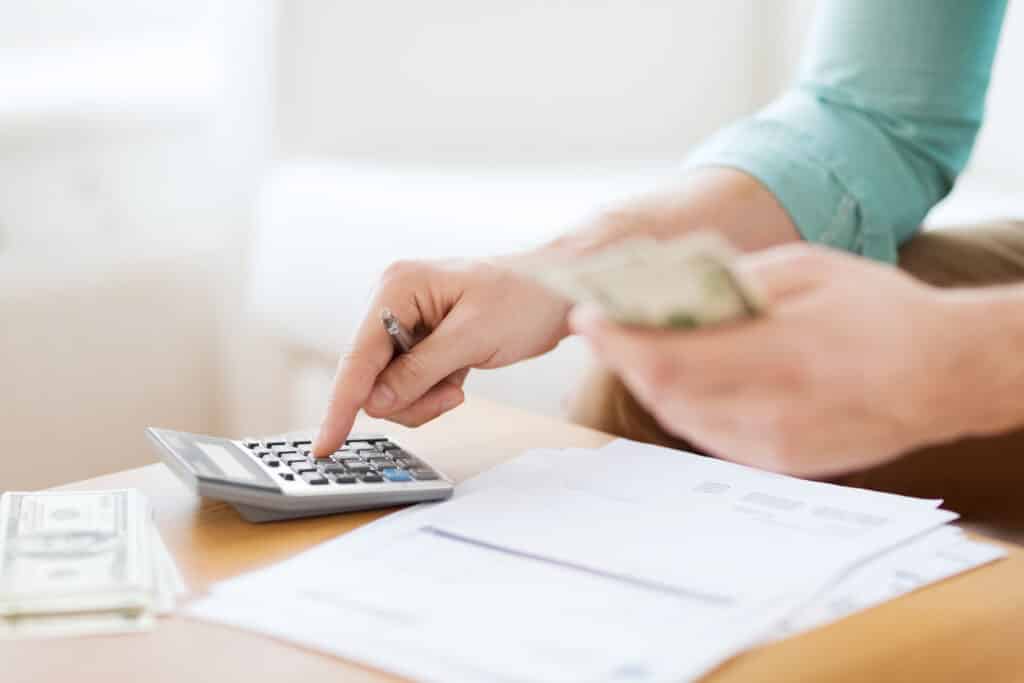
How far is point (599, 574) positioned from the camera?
0.60 meters

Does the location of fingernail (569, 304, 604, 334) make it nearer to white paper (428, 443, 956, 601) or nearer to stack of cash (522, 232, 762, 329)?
stack of cash (522, 232, 762, 329)

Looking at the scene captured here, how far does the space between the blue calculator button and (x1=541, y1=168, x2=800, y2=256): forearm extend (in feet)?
0.69

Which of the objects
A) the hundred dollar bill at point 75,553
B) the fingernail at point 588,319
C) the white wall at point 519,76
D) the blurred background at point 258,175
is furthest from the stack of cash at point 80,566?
the white wall at point 519,76

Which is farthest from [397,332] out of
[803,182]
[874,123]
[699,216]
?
[874,123]

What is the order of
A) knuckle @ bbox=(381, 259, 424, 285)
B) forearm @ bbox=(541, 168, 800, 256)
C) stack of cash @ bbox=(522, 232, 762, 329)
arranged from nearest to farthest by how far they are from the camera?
stack of cash @ bbox=(522, 232, 762, 329) < knuckle @ bbox=(381, 259, 424, 285) < forearm @ bbox=(541, 168, 800, 256)

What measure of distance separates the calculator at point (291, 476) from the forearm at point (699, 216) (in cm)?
21

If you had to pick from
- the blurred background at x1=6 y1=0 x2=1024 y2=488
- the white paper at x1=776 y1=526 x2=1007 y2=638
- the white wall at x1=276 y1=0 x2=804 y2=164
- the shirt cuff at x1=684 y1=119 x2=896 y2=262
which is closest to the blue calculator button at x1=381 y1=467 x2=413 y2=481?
the white paper at x1=776 y1=526 x2=1007 y2=638

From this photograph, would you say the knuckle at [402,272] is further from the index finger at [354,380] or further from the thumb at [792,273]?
the thumb at [792,273]

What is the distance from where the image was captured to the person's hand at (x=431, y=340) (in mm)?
764

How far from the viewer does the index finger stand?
0.76 metres

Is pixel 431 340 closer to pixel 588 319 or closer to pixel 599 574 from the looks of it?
pixel 599 574

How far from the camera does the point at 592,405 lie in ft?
3.27

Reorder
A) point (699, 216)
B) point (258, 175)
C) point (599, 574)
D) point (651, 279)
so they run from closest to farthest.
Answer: point (651, 279)
point (599, 574)
point (699, 216)
point (258, 175)

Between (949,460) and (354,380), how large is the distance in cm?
47
